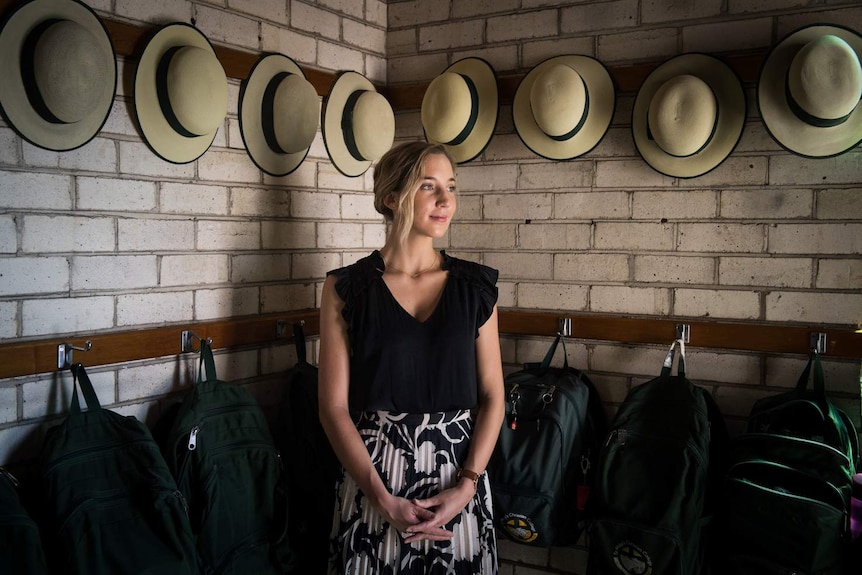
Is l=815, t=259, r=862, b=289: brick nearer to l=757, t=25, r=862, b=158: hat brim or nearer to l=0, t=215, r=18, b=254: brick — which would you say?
l=757, t=25, r=862, b=158: hat brim

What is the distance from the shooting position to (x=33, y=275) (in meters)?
1.86

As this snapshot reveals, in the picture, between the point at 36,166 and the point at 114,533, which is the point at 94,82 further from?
the point at 114,533

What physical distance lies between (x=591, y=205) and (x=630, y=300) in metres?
0.36

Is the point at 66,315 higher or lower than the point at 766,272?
lower

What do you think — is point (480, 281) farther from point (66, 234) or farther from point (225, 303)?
point (66, 234)

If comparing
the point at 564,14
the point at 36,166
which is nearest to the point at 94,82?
the point at 36,166

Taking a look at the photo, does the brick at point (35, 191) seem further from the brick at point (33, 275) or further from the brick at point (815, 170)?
the brick at point (815, 170)

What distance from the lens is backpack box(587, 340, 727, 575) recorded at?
6.48ft

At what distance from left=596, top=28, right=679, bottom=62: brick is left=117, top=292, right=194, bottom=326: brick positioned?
1.64 meters

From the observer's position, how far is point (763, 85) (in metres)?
2.19

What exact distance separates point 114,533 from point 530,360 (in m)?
1.53

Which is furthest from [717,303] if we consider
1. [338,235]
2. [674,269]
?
[338,235]

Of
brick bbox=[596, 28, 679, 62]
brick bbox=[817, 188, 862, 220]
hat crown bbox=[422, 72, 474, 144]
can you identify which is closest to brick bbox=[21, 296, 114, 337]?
hat crown bbox=[422, 72, 474, 144]

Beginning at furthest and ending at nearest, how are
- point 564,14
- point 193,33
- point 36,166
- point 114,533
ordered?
point 564,14 → point 193,33 → point 36,166 → point 114,533
